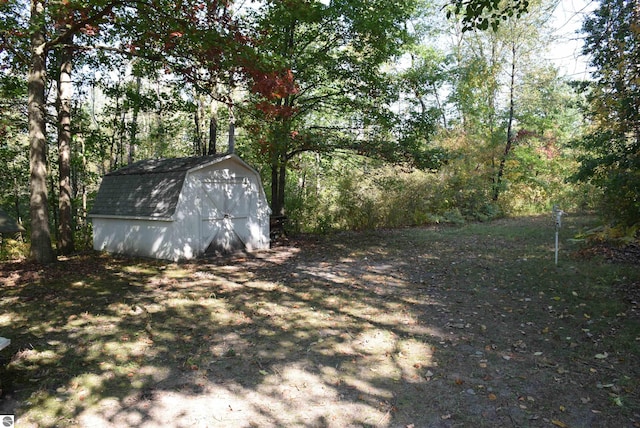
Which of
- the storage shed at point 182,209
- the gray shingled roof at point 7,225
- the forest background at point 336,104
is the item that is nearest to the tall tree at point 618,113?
the forest background at point 336,104

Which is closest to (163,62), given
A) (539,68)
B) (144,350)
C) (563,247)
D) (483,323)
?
(144,350)

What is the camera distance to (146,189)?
36.2 feet

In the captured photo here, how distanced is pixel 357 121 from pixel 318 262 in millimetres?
6634

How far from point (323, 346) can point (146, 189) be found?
8057mm

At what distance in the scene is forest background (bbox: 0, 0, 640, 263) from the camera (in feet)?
27.0

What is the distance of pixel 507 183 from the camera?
74.6 ft

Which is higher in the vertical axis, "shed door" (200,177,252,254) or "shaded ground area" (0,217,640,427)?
"shed door" (200,177,252,254)

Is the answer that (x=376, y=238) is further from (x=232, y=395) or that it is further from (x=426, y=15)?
(x=426, y=15)

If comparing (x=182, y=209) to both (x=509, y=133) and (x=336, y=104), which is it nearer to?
(x=336, y=104)

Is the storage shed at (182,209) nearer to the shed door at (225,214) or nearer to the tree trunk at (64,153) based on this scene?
the shed door at (225,214)

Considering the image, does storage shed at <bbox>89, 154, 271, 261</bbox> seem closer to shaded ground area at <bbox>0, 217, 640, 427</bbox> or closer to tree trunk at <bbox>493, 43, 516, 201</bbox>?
shaded ground area at <bbox>0, 217, 640, 427</bbox>

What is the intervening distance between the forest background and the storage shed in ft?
3.93

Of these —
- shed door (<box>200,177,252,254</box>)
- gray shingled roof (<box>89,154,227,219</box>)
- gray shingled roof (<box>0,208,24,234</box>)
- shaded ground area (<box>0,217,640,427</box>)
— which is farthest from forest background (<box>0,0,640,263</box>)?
shaded ground area (<box>0,217,640,427</box>)

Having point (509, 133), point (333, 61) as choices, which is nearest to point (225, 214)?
point (333, 61)
